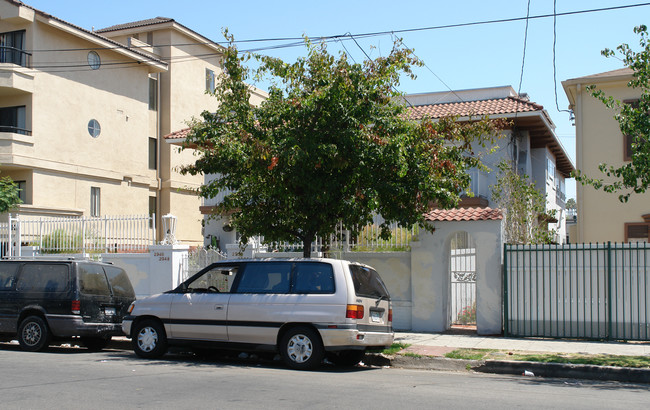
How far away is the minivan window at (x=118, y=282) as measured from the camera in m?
13.3

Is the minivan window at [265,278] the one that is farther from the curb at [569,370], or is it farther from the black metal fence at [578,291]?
the black metal fence at [578,291]

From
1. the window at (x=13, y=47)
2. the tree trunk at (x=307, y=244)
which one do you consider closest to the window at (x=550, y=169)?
Result: the tree trunk at (x=307, y=244)

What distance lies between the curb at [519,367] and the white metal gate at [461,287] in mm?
4073

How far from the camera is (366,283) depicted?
10.9 m

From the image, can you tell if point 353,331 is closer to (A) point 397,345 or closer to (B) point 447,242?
(A) point 397,345

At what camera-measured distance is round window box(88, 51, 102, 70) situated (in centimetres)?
2937

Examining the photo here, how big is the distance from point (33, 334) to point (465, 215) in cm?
906

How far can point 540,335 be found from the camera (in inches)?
549

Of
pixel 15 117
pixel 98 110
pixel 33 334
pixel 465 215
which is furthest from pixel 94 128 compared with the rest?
pixel 465 215

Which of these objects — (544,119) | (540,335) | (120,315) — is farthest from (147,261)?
(544,119)

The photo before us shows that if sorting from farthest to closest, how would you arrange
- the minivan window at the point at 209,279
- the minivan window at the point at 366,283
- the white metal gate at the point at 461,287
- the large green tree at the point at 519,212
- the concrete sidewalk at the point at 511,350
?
1. the large green tree at the point at 519,212
2. the white metal gate at the point at 461,287
3. the minivan window at the point at 209,279
4. the minivan window at the point at 366,283
5. the concrete sidewalk at the point at 511,350

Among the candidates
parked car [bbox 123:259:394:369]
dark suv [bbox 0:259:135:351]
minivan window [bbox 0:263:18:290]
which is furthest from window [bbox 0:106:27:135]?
parked car [bbox 123:259:394:369]

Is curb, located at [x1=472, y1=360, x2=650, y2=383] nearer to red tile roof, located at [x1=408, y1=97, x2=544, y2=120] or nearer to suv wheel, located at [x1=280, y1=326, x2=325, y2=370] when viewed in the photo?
suv wheel, located at [x1=280, y1=326, x2=325, y2=370]

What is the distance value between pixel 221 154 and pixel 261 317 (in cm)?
367
